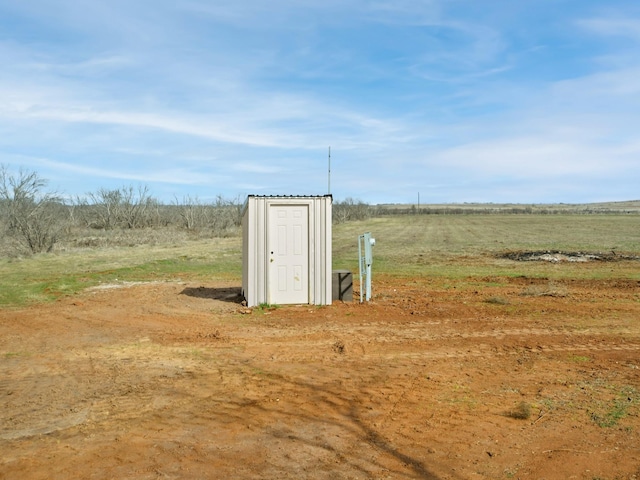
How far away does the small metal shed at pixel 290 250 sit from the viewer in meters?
12.6

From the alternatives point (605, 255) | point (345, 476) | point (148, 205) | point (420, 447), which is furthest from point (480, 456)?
point (148, 205)

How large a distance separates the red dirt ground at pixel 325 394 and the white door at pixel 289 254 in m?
0.79

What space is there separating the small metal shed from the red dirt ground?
32.2 inches

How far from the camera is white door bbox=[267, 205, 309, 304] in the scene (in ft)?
41.7

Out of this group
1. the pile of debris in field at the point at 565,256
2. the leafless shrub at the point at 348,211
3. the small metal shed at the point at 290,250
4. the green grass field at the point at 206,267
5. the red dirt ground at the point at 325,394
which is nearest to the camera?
the red dirt ground at the point at 325,394

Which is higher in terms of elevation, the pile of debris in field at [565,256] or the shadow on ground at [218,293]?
the pile of debris in field at [565,256]

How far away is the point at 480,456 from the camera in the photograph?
15.7 ft

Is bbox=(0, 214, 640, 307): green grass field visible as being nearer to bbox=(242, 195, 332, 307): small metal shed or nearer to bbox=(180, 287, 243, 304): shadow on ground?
bbox=(180, 287, 243, 304): shadow on ground

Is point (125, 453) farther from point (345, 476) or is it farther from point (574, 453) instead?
point (574, 453)

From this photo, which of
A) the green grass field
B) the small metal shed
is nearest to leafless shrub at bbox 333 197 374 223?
→ the green grass field

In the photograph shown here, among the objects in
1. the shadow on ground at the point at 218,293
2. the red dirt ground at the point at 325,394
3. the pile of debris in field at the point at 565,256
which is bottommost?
the shadow on ground at the point at 218,293

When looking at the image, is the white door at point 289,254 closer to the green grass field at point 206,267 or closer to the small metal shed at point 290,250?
the small metal shed at point 290,250

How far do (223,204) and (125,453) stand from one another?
57.6 metres

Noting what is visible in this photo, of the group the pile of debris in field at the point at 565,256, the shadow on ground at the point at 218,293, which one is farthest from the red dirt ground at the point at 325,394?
the pile of debris in field at the point at 565,256
